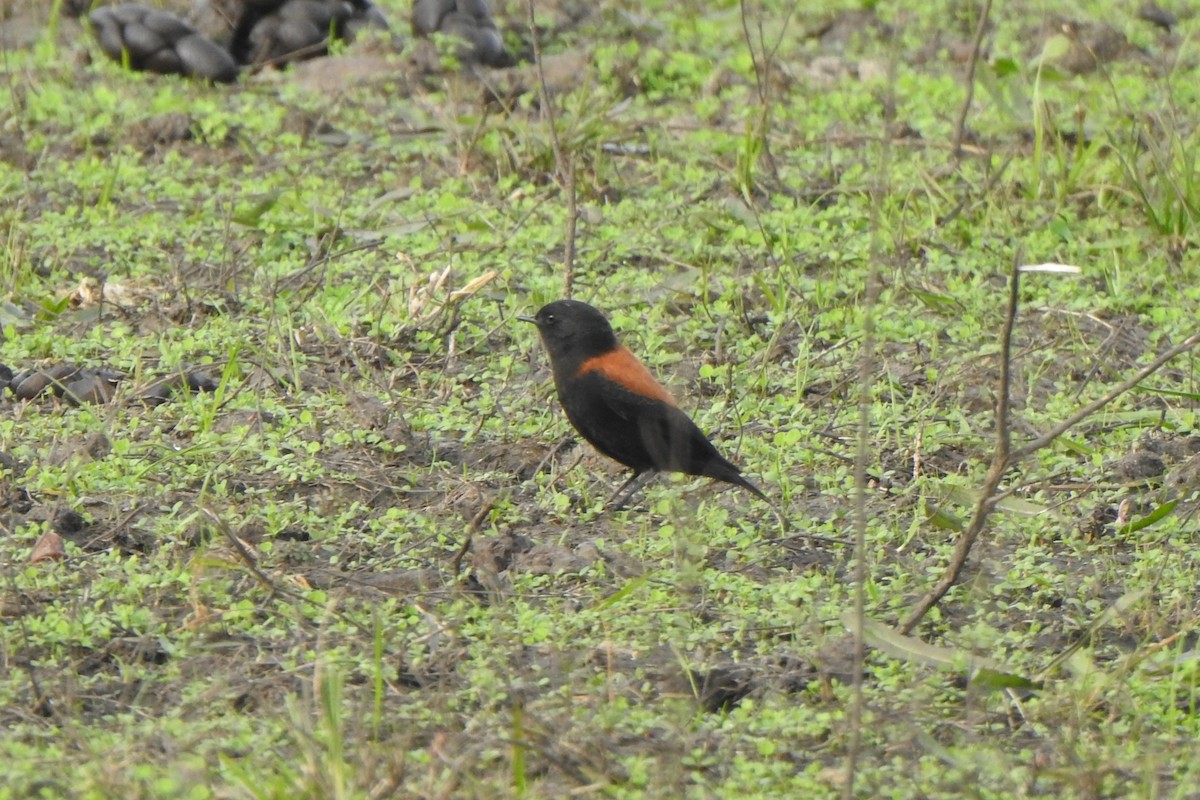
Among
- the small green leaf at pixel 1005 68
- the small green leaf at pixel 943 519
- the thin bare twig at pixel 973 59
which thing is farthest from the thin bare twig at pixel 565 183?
the small green leaf at pixel 1005 68

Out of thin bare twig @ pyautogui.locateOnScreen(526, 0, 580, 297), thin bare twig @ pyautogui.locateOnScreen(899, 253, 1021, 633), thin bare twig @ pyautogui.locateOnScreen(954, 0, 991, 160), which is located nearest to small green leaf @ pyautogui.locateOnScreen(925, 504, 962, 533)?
thin bare twig @ pyautogui.locateOnScreen(899, 253, 1021, 633)

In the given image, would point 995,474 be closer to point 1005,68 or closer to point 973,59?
point 973,59

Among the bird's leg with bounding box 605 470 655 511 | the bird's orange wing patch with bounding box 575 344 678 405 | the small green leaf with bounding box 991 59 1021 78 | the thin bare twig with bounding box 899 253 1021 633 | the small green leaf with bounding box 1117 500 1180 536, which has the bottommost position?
the small green leaf with bounding box 991 59 1021 78

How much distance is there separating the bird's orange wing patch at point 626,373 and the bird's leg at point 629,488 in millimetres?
237

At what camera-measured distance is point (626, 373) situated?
208 inches

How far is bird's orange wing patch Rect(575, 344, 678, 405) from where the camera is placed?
17.1ft

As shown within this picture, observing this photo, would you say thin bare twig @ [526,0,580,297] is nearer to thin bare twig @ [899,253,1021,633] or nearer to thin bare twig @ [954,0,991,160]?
thin bare twig @ [954,0,991,160]

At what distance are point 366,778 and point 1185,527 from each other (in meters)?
2.68

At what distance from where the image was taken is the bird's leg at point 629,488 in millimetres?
5105

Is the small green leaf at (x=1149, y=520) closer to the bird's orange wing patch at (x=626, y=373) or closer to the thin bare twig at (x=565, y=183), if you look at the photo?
the bird's orange wing patch at (x=626, y=373)

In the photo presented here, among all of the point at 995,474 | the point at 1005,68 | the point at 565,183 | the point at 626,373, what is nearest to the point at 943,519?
the point at 995,474

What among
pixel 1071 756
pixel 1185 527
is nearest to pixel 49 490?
pixel 1071 756

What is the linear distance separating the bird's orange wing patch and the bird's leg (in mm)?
237

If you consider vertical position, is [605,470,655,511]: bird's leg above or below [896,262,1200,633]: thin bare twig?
below
